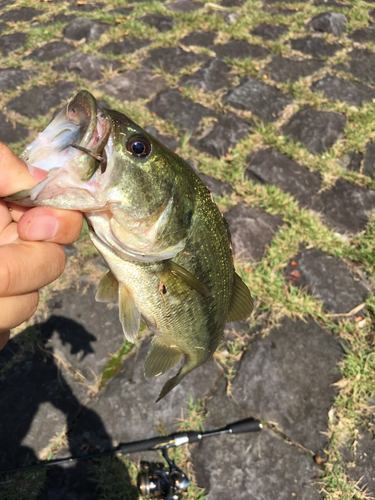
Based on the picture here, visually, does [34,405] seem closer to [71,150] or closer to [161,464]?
[161,464]

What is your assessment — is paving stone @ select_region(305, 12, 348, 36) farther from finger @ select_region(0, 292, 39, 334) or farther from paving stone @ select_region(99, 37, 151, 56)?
finger @ select_region(0, 292, 39, 334)

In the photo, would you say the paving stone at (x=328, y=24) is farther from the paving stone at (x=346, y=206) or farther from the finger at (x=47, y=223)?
the finger at (x=47, y=223)

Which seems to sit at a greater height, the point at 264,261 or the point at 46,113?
the point at 46,113

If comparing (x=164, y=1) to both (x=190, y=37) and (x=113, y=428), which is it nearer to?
(x=190, y=37)

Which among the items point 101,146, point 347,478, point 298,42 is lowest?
point 347,478

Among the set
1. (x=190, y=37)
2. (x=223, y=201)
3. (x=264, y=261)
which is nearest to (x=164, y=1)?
(x=190, y=37)

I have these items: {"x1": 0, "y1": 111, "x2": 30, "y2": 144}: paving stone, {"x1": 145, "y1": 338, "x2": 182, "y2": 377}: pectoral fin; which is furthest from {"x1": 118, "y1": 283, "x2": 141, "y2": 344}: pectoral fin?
{"x1": 0, "y1": 111, "x2": 30, "y2": 144}: paving stone
